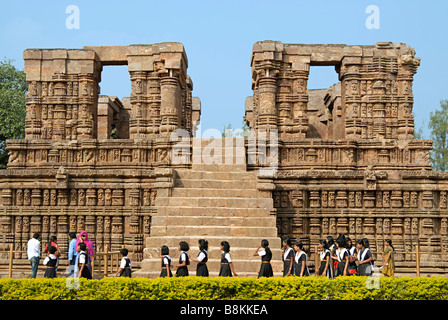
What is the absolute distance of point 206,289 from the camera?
28.0 feet

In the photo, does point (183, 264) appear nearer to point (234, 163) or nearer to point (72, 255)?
point (72, 255)

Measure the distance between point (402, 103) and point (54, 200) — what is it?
1094cm

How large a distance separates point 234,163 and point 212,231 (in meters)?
3.34

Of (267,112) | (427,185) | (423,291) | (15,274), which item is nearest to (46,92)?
(15,274)

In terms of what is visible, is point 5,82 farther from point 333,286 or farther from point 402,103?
point 333,286

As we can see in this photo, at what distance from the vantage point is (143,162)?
1606cm

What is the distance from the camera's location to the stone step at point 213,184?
1377cm

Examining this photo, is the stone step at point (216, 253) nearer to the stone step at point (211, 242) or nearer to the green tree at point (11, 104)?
the stone step at point (211, 242)

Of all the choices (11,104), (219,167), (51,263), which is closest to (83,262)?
(51,263)

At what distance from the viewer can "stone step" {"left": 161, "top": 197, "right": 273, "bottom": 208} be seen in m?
13.0

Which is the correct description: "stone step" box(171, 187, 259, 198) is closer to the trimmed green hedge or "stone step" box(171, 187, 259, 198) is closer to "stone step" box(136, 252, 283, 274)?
"stone step" box(136, 252, 283, 274)

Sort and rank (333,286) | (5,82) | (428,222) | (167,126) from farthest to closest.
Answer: (5,82) < (167,126) < (428,222) < (333,286)

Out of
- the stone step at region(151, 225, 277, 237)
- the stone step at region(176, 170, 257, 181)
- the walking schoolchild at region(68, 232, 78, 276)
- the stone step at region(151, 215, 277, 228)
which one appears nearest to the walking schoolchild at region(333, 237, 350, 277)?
the stone step at region(151, 225, 277, 237)

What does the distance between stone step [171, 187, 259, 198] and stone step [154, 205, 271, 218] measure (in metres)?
0.60
